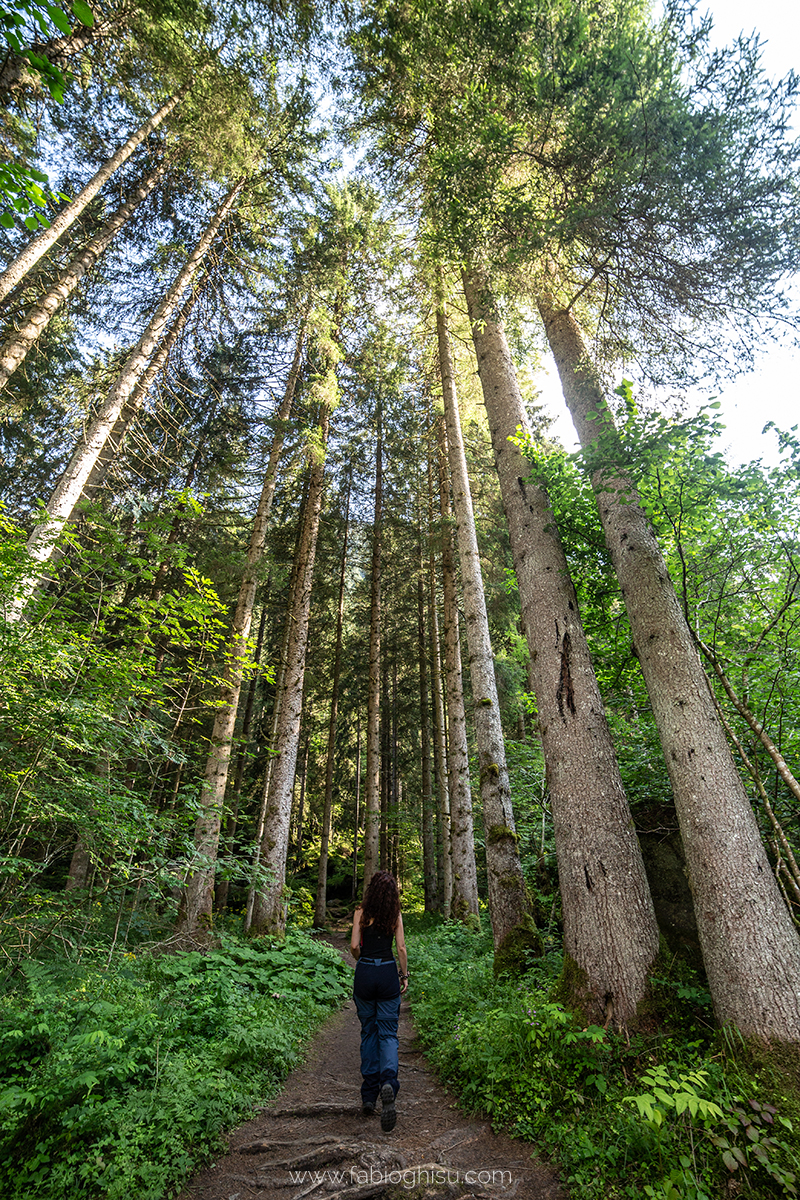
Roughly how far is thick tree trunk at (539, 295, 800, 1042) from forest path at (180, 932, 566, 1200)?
163 cm

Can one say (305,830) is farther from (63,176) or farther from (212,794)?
(63,176)

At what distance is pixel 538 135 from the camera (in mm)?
5602

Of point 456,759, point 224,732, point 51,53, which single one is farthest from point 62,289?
point 456,759

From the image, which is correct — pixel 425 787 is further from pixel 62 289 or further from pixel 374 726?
pixel 62 289

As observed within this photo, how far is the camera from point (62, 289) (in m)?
7.62

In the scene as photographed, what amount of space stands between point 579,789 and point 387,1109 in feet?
9.12

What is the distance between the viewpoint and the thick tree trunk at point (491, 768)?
562 cm

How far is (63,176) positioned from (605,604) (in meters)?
13.1

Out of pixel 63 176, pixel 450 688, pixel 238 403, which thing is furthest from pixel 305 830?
pixel 63 176

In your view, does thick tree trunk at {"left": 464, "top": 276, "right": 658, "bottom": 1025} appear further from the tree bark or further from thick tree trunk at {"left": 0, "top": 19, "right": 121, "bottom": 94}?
thick tree trunk at {"left": 0, "top": 19, "right": 121, "bottom": 94}

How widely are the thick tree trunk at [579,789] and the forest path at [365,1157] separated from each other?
3.79 ft

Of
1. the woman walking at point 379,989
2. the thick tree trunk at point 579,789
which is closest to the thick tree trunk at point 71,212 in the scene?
the thick tree trunk at point 579,789

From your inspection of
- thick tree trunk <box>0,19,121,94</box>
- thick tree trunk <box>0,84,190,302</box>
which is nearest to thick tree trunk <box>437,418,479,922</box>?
thick tree trunk <box>0,84,190,302</box>

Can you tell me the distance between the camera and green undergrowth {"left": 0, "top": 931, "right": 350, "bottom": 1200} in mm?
2621
